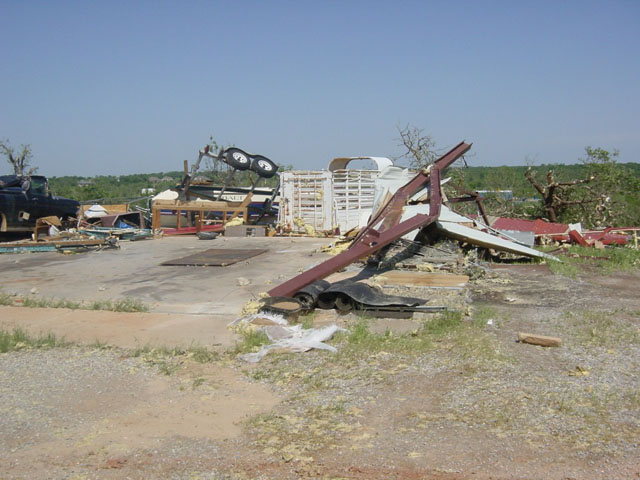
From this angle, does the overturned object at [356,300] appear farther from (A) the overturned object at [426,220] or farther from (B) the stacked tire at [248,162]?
(B) the stacked tire at [248,162]

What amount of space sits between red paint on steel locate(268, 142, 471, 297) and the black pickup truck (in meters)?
10.8

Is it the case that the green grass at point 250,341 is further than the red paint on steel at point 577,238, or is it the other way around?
the red paint on steel at point 577,238

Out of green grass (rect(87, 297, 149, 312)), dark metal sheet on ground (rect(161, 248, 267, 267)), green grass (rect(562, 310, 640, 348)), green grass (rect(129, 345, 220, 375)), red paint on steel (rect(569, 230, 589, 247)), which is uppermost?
red paint on steel (rect(569, 230, 589, 247))

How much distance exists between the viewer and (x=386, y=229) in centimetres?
991

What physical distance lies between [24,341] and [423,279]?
5.65 m

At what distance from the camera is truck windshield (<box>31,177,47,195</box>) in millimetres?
17234

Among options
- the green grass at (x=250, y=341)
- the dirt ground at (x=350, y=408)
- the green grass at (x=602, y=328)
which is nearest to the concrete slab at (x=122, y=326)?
the green grass at (x=250, y=341)

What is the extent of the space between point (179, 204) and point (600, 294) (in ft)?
46.0

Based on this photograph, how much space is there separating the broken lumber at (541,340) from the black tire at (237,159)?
15539mm

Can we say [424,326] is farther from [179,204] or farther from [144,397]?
[179,204]

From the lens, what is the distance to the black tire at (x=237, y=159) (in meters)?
20.2

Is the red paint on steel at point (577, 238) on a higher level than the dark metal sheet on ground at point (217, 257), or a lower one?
higher

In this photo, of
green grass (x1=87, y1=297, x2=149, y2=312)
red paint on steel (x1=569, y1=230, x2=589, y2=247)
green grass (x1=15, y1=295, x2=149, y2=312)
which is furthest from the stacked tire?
green grass (x1=87, y1=297, x2=149, y2=312)

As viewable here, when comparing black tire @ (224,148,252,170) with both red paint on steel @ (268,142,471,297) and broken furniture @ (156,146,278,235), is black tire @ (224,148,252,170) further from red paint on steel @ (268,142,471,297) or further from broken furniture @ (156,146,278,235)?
red paint on steel @ (268,142,471,297)
